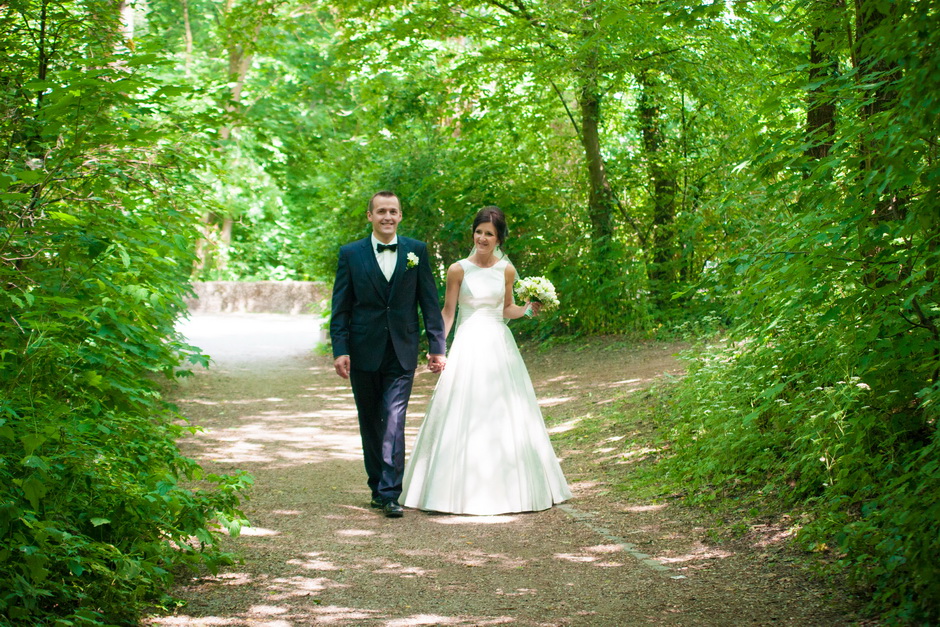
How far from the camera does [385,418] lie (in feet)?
20.2

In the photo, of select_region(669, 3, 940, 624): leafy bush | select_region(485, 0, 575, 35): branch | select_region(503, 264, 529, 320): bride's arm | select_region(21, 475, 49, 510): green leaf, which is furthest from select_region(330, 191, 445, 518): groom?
select_region(485, 0, 575, 35): branch

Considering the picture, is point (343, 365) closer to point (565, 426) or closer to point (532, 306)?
point (532, 306)

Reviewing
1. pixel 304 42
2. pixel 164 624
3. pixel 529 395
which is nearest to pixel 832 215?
pixel 529 395

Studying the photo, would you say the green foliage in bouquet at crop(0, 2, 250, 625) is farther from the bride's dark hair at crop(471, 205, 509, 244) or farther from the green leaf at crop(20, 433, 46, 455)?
the bride's dark hair at crop(471, 205, 509, 244)

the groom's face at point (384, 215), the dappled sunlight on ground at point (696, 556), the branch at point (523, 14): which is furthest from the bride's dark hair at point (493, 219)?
the branch at point (523, 14)

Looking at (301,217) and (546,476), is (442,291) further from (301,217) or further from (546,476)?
(301,217)

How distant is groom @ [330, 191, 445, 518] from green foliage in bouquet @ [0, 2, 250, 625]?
49.5 inches

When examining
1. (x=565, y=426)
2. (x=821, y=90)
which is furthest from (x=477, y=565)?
(x=565, y=426)

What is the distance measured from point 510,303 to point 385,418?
1.51m

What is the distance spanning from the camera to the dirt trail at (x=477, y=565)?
13.3 ft

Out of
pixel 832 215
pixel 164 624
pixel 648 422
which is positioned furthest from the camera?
pixel 648 422

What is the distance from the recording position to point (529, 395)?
6641 millimetres

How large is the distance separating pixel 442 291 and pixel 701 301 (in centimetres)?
470

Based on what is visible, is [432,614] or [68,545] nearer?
[68,545]
